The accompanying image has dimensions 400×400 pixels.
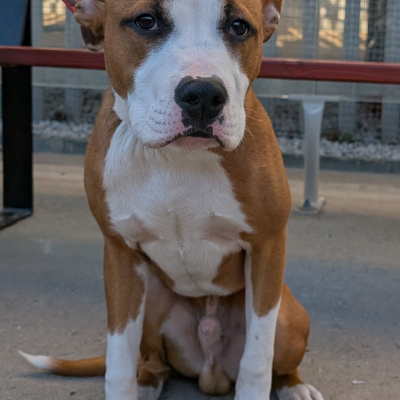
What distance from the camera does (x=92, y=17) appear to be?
70.4 inches

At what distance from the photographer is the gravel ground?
581 centimetres

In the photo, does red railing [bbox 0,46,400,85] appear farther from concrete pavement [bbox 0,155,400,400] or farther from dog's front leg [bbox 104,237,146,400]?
dog's front leg [bbox 104,237,146,400]

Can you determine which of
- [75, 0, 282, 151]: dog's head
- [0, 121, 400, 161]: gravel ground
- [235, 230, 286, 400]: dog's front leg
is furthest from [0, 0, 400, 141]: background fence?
[75, 0, 282, 151]: dog's head

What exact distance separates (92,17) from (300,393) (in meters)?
1.18

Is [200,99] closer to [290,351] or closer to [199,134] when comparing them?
[199,134]

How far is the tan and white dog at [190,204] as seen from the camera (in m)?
1.57

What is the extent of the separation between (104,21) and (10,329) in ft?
4.08

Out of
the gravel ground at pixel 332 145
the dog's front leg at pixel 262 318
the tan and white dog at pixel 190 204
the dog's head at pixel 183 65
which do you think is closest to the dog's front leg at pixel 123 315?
the tan and white dog at pixel 190 204

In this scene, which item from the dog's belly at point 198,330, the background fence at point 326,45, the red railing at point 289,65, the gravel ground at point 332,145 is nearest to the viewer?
the dog's belly at point 198,330

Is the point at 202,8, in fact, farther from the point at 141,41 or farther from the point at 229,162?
the point at 229,162

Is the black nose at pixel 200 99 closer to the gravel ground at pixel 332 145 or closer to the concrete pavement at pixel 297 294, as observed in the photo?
the concrete pavement at pixel 297 294

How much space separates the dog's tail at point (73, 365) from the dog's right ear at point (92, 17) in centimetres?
95

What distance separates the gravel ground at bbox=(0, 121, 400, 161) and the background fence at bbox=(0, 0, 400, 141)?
12 cm

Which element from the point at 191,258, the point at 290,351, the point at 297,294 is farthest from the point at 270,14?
the point at 297,294
